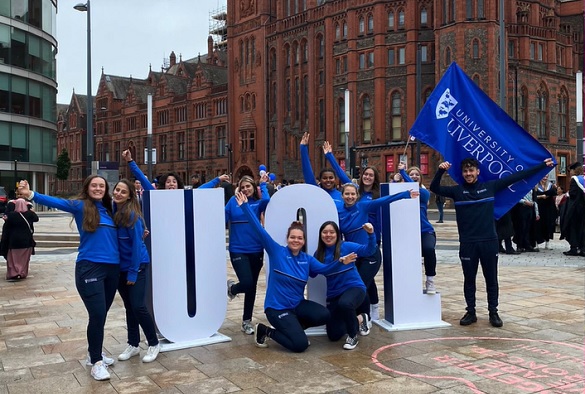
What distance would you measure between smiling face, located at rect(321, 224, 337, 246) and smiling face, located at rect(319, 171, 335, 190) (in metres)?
1.02

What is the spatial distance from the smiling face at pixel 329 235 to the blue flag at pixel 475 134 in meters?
2.10

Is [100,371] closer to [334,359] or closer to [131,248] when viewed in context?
[131,248]

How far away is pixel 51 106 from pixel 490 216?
4006 centimetres

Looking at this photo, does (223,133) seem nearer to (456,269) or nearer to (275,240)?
(456,269)

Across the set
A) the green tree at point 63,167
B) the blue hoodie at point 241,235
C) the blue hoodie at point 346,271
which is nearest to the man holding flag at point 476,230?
the blue hoodie at point 346,271

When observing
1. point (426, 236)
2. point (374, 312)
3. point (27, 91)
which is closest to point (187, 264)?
point (374, 312)

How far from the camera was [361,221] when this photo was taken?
660 cm

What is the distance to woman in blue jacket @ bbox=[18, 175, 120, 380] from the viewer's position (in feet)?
16.8

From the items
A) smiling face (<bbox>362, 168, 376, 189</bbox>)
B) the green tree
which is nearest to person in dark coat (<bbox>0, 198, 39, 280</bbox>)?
smiling face (<bbox>362, 168, 376, 189</bbox>)

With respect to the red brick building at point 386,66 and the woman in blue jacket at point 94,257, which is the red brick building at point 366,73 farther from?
the woman in blue jacket at point 94,257

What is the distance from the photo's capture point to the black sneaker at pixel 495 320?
6.74 m

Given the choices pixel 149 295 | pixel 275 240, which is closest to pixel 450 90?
pixel 275 240

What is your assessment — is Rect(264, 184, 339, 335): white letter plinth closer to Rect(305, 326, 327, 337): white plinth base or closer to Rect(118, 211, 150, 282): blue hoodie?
Rect(305, 326, 327, 337): white plinth base

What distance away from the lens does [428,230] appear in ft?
25.3
